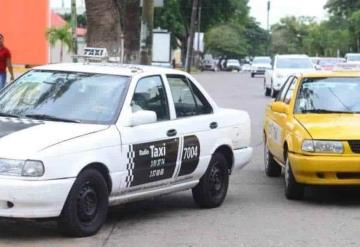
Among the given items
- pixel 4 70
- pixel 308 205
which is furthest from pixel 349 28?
pixel 308 205

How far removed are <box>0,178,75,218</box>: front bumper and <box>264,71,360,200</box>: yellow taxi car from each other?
10.2 feet

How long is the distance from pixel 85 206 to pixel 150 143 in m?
1.03

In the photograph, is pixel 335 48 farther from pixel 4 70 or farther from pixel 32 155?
pixel 32 155

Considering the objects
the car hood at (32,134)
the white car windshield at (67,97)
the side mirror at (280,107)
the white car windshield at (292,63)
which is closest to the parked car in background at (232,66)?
the white car windshield at (292,63)

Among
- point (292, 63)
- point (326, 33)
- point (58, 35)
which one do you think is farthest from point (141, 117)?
point (326, 33)

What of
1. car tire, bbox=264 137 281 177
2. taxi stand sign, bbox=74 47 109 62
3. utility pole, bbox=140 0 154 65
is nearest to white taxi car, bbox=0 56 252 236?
taxi stand sign, bbox=74 47 109 62

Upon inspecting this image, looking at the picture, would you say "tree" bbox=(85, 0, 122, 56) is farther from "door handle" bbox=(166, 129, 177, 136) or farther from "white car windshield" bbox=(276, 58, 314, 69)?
"white car windshield" bbox=(276, 58, 314, 69)

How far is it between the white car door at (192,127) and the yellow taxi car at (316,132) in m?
0.97

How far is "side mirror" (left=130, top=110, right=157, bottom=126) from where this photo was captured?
7.61 meters

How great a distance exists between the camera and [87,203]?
23.5 feet

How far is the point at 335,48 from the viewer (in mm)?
100812

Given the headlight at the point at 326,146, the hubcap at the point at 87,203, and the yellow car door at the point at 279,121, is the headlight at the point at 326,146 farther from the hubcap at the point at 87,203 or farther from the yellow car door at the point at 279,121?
the hubcap at the point at 87,203

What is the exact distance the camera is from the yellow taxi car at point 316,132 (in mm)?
8758

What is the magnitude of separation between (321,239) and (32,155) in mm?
2733
